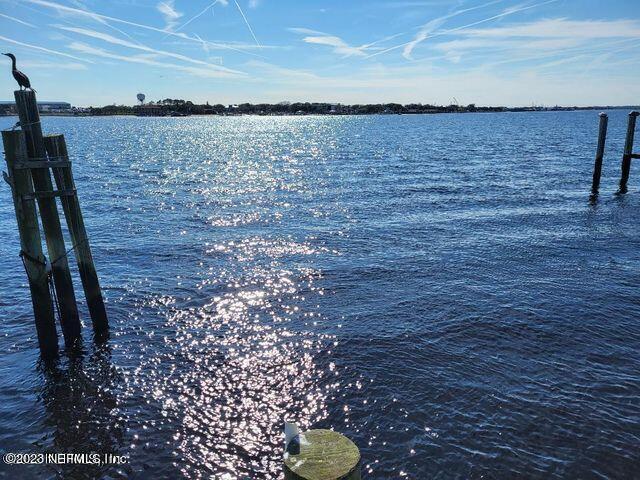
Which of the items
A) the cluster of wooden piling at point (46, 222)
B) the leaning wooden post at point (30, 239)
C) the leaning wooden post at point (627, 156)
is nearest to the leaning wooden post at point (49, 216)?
the cluster of wooden piling at point (46, 222)

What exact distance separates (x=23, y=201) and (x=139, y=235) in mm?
12470

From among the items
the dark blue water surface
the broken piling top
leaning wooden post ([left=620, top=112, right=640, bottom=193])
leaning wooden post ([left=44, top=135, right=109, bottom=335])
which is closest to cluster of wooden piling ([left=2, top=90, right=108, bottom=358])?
leaning wooden post ([left=44, top=135, right=109, bottom=335])

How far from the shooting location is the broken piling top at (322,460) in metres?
4.59

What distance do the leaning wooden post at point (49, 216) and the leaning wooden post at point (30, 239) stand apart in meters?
0.21

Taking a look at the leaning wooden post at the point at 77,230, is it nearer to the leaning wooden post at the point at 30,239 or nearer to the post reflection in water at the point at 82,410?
the leaning wooden post at the point at 30,239

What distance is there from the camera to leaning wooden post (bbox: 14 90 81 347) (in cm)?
1055

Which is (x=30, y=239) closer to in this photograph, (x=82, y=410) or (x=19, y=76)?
(x=19, y=76)

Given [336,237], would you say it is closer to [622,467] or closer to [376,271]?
[376,271]

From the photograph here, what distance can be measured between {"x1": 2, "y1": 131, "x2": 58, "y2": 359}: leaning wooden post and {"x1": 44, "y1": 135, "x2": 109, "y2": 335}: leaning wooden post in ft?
2.24

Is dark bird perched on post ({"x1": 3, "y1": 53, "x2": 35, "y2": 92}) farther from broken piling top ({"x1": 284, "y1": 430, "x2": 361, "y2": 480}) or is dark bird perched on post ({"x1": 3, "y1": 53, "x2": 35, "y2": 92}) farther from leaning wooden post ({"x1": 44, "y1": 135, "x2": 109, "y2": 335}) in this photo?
broken piling top ({"x1": 284, "y1": 430, "x2": 361, "y2": 480})

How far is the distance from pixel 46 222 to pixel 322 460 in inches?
377

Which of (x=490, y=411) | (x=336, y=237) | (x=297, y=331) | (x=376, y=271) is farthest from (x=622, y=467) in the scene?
(x=336, y=237)

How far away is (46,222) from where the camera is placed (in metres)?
11.2

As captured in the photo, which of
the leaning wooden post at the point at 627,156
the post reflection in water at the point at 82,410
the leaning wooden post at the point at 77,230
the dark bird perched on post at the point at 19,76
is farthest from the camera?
the leaning wooden post at the point at 627,156
